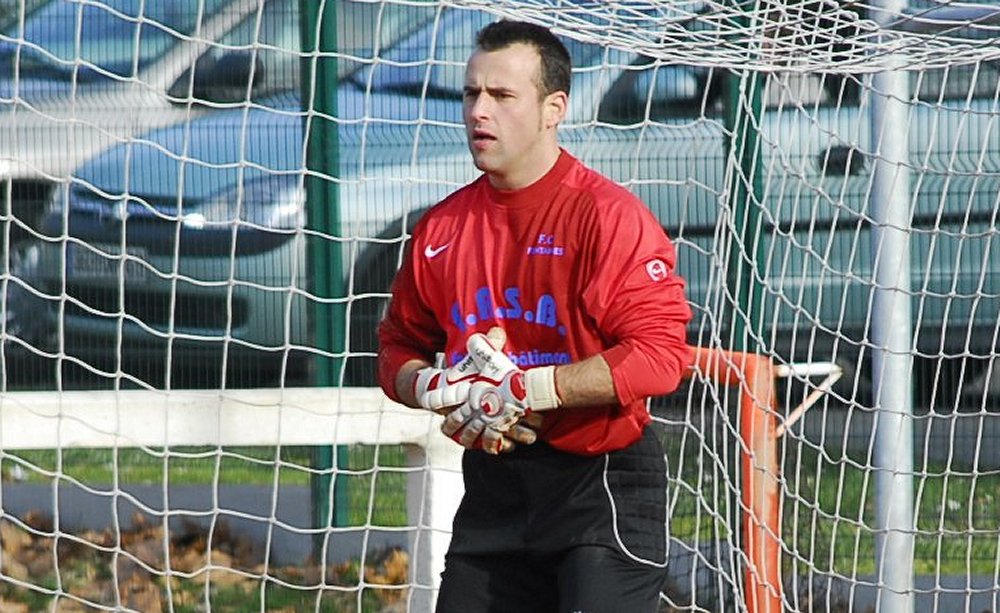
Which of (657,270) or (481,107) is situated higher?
(481,107)

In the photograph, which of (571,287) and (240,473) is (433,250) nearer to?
(571,287)

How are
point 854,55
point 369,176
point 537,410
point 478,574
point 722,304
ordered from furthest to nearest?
point 369,176
point 722,304
point 854,55
point 478,574
point 537,410

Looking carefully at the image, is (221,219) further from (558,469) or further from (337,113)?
(558,469)

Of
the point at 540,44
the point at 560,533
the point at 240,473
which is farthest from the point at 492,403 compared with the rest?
the point at 240,473

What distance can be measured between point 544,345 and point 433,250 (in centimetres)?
35

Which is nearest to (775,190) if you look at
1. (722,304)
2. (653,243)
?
(722,304)

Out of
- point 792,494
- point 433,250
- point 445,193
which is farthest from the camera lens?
point 445,193

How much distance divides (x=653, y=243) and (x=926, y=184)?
2798 millimetres

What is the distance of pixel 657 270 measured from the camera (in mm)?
3688

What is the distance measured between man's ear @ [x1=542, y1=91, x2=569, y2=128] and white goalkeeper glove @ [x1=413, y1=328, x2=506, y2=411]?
47cm

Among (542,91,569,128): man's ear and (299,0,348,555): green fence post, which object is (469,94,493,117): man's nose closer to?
(542,91,569,128): man's ear

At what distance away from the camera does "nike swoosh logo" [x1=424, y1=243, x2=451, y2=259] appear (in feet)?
12.8

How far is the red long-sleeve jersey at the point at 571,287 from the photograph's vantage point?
363 centimetres

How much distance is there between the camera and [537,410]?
11.7 ft
